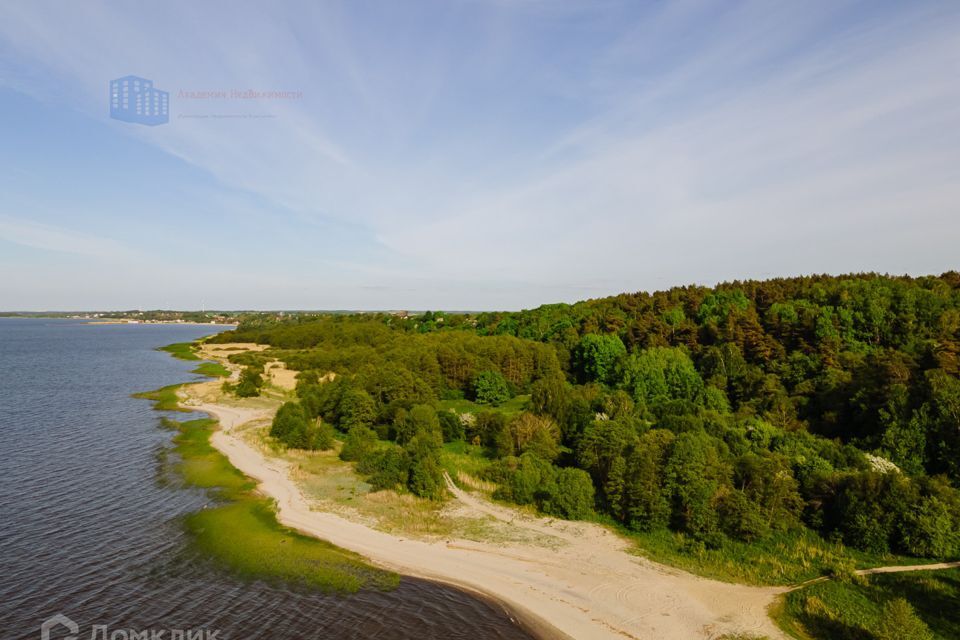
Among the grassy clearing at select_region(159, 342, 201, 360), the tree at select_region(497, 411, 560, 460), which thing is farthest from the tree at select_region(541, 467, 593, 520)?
the grassy clearing at select_region(159, 342, 201, 360)

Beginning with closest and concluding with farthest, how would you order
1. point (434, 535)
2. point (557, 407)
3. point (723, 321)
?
point (434, 535)
point (557, 407)
point (723, 321)

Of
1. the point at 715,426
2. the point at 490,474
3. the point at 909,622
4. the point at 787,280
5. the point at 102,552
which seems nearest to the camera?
the point at 909,622

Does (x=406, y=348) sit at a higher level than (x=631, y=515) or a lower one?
higher

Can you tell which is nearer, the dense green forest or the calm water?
the calm water

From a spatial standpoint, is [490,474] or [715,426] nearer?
[490,474]

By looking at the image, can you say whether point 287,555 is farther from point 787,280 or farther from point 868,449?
point 787,280

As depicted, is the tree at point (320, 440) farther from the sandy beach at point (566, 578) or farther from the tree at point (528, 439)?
the tree at point (528, 439)

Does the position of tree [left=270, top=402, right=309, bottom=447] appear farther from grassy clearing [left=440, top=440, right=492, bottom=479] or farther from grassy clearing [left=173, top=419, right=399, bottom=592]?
grassy clearing [left=440, top=440, right=492, bottom=479]

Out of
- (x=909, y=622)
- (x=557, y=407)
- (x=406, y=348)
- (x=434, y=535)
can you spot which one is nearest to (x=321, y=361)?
(x=406, y=348)
